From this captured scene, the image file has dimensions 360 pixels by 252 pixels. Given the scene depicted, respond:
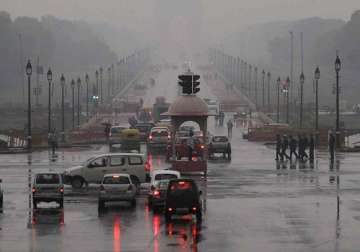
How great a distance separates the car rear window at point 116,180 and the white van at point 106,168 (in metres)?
6.72

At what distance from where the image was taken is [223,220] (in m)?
34.2

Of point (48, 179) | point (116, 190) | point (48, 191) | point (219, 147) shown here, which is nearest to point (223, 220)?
point (116, 190)

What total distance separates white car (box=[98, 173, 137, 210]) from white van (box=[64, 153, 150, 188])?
6.60m

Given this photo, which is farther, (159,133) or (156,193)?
(159,133)

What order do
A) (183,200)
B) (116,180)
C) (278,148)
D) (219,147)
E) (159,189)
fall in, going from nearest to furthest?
(183,200), (159,189), (116,180), (278,148), (219,147)

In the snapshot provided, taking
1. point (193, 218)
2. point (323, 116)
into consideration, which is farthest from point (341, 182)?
point (323, 116)

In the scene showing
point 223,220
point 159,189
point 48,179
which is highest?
point 48,179

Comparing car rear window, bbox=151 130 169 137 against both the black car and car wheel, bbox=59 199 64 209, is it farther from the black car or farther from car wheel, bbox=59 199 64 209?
the black car

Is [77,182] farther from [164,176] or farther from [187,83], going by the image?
[187,83]

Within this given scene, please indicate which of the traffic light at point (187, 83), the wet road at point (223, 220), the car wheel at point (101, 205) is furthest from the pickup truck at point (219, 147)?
the car wheel at point (101, 205)

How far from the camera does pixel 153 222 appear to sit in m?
34.0

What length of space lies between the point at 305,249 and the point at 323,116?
3899 inches

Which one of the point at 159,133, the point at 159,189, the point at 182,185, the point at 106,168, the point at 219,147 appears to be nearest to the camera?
the point at 182,185

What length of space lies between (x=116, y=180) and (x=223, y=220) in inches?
190
